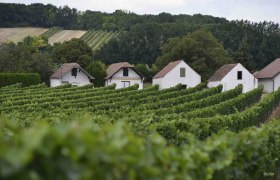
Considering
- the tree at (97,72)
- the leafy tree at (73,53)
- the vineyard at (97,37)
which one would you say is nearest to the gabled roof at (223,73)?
the tree at (97,72)

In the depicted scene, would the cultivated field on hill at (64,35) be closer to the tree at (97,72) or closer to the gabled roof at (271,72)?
the tree at (97,72)

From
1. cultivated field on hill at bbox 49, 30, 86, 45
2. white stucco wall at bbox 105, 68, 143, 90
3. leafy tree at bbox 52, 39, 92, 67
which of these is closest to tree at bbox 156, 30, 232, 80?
white stucco wall at bbox 105, 68, 143, 90

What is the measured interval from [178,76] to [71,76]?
48.4 feet

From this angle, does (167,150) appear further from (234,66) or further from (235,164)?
(234,66)

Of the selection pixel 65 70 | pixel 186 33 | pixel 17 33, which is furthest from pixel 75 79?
pixel 17 33

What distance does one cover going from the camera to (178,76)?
63.5 meters

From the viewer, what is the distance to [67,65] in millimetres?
68812

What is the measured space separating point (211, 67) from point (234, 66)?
38.0 ft

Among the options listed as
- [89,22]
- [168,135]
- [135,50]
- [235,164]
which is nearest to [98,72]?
[135,50]

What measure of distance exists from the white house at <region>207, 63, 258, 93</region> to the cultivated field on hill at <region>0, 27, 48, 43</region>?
65466 millimetres

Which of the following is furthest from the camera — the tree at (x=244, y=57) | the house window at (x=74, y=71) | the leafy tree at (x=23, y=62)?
the tree at (x=244, y=57)

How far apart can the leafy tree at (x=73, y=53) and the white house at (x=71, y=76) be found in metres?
9.41

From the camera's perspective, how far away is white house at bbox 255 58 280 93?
6212 centimetres

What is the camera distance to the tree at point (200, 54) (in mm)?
70750
